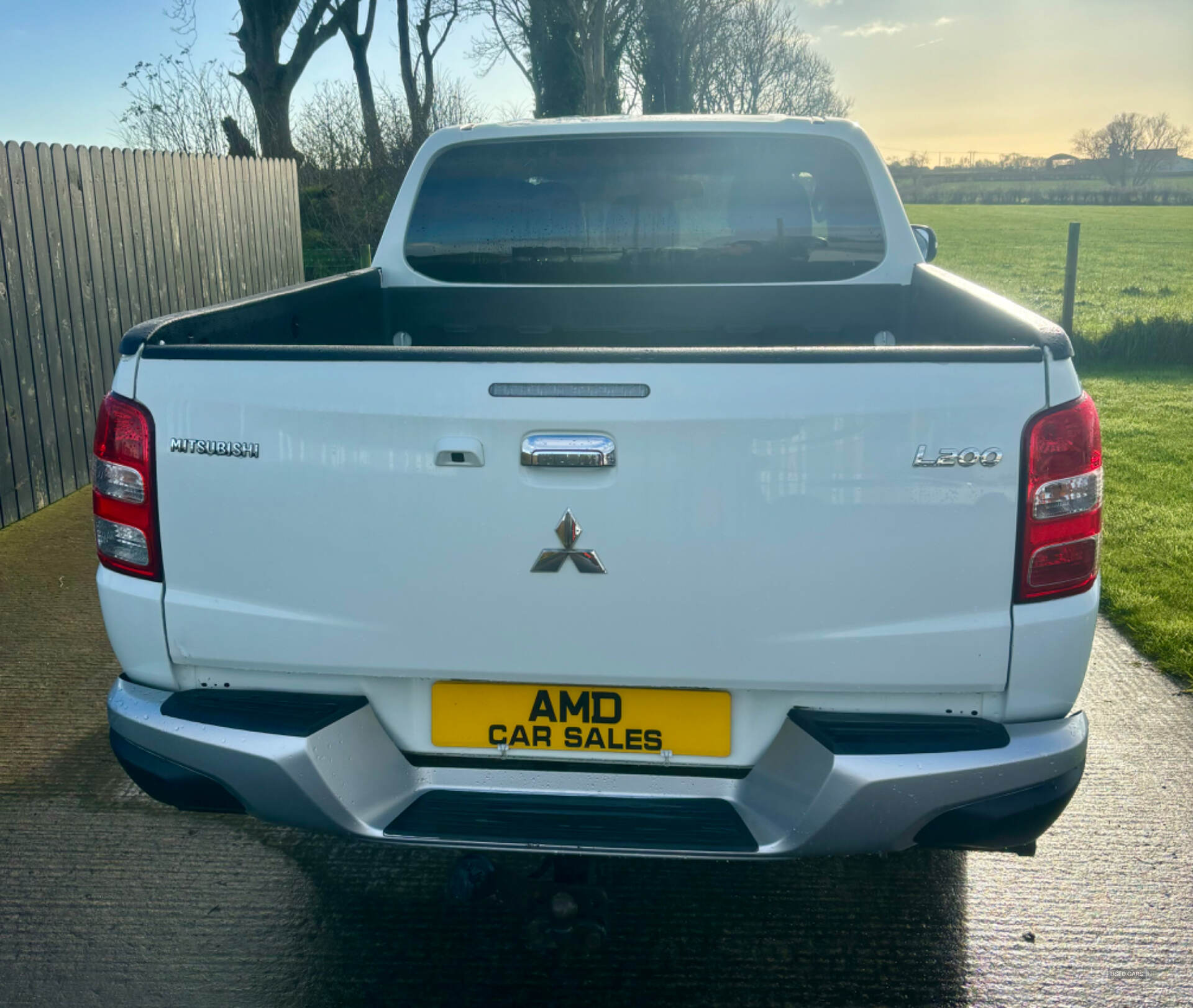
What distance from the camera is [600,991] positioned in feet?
8.63

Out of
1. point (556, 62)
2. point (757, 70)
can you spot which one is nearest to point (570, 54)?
point (556, 62)

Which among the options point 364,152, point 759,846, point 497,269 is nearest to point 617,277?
point 497,269

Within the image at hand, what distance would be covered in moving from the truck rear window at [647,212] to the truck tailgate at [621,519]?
2.12 m

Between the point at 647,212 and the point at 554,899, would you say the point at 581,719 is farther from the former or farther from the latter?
the point at 647,212

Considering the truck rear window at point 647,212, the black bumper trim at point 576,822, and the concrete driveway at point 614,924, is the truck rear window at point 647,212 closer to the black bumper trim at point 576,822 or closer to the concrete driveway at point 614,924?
the concrete driveway at point 614,924

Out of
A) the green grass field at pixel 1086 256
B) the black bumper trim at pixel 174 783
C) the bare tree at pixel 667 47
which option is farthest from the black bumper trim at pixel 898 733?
the bare tree at pixel 667 47

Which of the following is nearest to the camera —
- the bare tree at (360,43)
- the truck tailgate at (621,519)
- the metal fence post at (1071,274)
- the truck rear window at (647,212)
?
the truck tailgate at (621,519)

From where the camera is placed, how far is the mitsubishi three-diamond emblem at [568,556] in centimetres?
216

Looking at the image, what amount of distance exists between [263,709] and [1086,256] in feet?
124

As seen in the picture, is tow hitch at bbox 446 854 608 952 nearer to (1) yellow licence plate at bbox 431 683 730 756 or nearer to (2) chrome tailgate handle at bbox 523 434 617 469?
(1) yellow licence plate at bbox 431 683 730 756

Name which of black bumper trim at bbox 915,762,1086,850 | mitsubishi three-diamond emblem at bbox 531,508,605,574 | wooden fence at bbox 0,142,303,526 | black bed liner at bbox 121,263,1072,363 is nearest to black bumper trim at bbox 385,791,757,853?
black bumper trim at bbox 915,762,1086,850

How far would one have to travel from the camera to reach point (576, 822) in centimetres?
233

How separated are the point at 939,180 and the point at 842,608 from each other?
Result: 3401 inches

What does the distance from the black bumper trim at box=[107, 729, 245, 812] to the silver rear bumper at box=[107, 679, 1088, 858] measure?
2 cm
